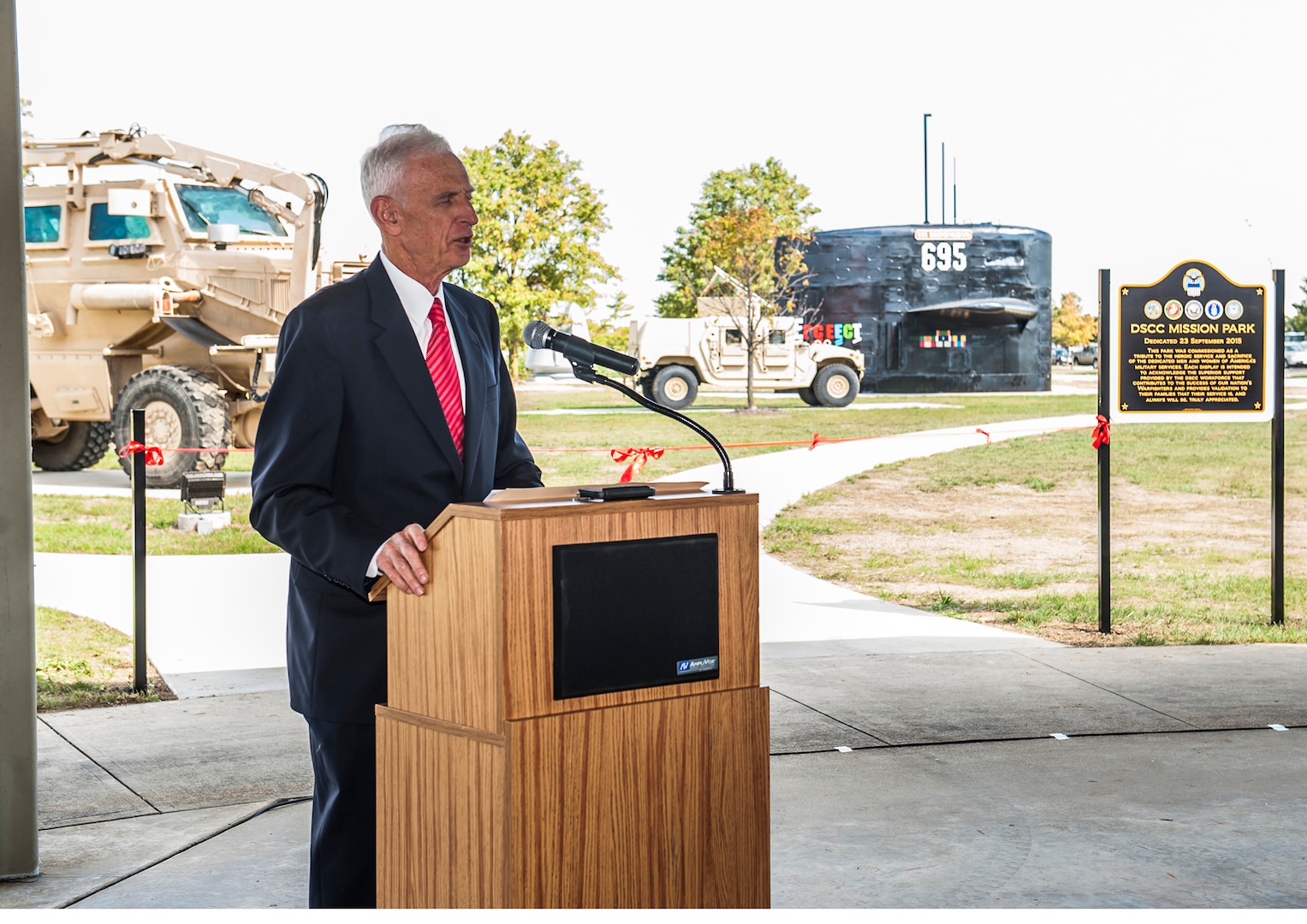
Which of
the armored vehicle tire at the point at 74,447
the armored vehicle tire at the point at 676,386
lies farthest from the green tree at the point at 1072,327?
the armored vehicle tire at the point at 74,447

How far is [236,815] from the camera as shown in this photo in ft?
15.6

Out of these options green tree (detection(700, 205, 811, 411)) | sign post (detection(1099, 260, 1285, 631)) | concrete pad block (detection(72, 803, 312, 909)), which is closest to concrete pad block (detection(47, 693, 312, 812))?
concrete pad block (detection(72, 803, 312, 909))

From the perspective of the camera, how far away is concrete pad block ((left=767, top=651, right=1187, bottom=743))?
5.95m

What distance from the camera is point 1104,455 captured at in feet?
27.1

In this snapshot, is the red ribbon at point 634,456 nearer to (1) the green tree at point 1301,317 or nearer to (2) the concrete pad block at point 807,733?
(2) the concrete pad block at point 807,733

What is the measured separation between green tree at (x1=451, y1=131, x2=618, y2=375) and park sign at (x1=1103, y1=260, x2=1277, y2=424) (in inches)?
973

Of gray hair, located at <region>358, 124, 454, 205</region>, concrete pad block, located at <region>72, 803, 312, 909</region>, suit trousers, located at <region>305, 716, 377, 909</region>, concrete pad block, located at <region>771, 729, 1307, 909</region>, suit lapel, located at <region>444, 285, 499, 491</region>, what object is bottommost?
concrete pad block, located at <region>72, 803, 312, 909</region>

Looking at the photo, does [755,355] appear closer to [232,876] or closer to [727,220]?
[727,220]

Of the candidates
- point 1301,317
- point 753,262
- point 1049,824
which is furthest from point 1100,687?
point 1301,317

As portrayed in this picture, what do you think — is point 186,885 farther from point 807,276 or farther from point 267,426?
point 807,276

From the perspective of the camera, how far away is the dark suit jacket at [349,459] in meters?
2.69

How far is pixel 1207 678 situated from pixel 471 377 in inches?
203

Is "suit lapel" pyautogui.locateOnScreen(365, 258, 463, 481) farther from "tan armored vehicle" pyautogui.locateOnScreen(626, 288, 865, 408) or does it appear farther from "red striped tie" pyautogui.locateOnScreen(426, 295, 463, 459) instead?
"tan armored vehicle" pyautogui.locateOnScreen(626, 288, 865, 408)

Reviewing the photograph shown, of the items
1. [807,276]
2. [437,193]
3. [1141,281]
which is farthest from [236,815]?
[807,276]
